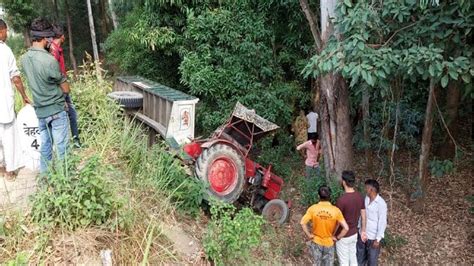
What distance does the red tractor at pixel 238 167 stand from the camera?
607cm

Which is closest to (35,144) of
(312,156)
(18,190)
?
(18,190)

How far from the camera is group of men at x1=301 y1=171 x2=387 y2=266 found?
457cm

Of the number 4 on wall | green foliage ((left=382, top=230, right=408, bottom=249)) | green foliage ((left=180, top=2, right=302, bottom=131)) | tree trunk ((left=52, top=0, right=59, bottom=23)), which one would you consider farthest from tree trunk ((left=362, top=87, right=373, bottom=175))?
tree trunk ((left=52, top=0, right=59, bottom=23))

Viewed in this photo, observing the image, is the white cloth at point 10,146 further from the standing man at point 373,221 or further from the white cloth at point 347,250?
the standing man at point 373,221

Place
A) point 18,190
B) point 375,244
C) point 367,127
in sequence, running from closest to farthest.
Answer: point 18,190 < point 375,244 < point 367,127

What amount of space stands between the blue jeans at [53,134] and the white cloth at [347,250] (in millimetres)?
3317

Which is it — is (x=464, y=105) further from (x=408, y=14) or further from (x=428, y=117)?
(x=408, y=14)

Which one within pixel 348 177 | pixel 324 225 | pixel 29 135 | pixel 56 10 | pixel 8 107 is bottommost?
pixel 324 225

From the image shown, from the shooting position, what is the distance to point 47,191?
3.52m

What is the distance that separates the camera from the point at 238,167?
6.40m

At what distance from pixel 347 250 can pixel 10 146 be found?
4145 millimetres

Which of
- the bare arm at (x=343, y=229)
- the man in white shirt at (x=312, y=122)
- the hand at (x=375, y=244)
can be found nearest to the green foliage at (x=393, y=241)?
the hand at (x=375, y=244)

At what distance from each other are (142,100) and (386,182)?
18.1 ft

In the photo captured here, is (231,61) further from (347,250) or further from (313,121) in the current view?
(347,250)
